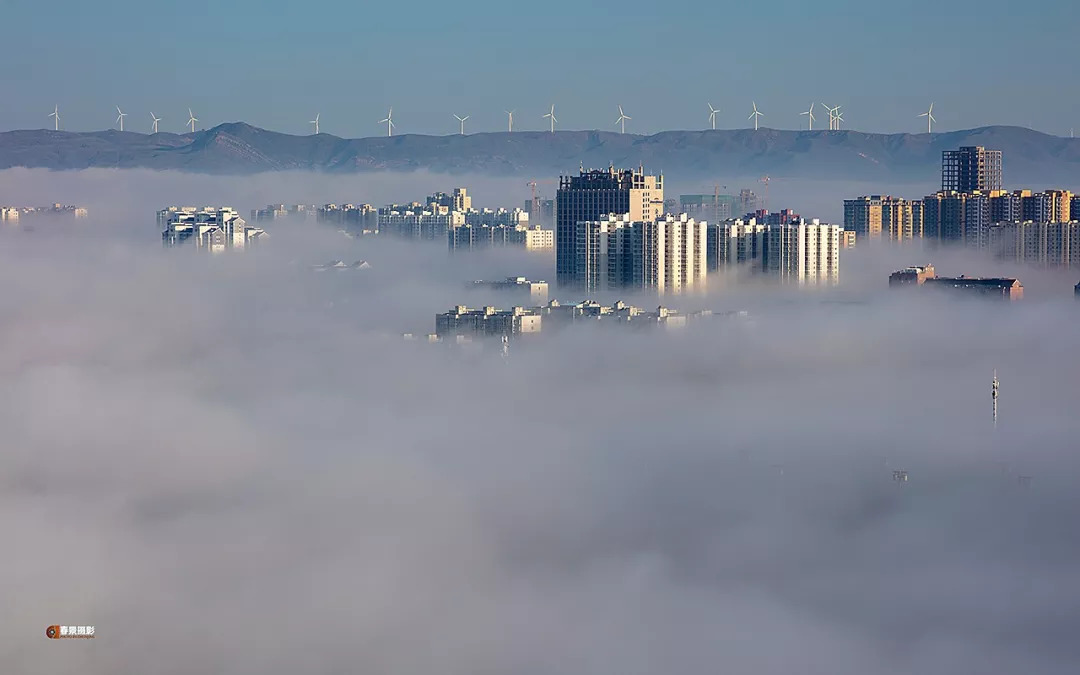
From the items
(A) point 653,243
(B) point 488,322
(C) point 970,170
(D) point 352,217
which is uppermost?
(C) point 970,170

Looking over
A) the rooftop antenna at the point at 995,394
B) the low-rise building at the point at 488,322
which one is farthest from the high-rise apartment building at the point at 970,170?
the rooftop antenna at the point at 995,394

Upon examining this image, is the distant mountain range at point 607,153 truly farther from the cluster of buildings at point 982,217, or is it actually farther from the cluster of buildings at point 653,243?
the cluster of buildings at point 653,243

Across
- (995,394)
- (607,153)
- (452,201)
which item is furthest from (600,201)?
Answer: (607,153)

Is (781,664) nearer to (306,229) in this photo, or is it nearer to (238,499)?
(238,499)

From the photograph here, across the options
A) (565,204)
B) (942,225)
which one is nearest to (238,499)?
(565,204)

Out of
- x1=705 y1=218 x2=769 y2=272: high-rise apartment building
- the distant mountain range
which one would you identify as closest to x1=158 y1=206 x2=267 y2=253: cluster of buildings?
the distant mountain range

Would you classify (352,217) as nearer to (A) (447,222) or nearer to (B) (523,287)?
(A) (447,222)
